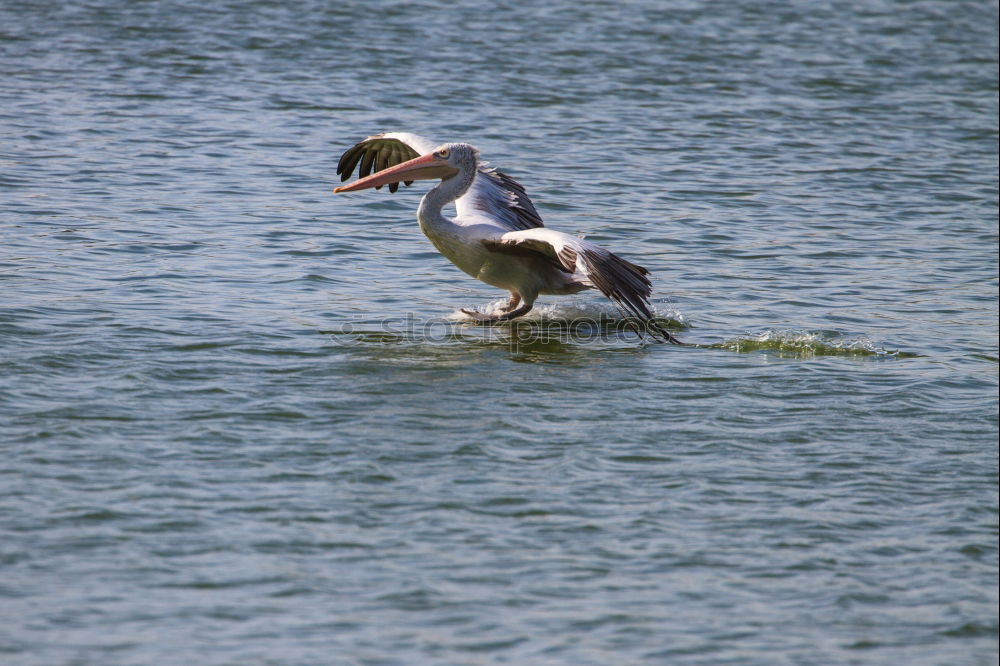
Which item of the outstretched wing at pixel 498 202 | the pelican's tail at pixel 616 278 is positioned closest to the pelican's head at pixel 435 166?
the outstretched wing at pixel 498 202

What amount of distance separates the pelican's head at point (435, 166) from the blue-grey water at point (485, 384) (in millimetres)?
848

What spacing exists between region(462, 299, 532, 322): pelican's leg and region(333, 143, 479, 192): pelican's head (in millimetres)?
1046

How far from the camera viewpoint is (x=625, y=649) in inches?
187

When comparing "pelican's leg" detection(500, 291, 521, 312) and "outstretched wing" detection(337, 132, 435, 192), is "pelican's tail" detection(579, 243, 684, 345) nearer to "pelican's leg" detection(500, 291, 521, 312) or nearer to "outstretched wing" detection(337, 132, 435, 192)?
"pelican's leg" detection(500, 291, 521, 312)

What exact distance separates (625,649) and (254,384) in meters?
3.26

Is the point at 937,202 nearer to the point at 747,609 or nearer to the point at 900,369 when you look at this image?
the point at 900,369

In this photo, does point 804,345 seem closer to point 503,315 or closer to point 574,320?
point 574,320

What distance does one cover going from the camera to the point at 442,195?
919cm

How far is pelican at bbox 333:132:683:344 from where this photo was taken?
8141 mm

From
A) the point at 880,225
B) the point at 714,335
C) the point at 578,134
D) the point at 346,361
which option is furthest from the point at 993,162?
the point at 346,361

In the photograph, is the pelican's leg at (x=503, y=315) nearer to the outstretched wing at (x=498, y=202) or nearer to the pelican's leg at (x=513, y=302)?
the pelican's leg at (x=513, y=302)

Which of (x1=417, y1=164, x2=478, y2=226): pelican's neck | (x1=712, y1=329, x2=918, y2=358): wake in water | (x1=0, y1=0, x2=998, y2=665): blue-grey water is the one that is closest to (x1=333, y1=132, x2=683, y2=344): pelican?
(x1=417, y1=164, x2=478, y2=226): pelican's neck

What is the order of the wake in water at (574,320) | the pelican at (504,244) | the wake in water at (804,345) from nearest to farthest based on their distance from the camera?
the pelican at (504,244)
the wake in water at (804,345)
the wake in water at (574,320)

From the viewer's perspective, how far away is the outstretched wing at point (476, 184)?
9664 mm
